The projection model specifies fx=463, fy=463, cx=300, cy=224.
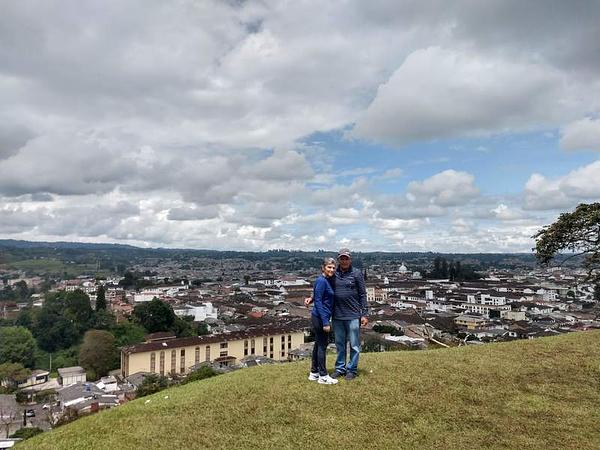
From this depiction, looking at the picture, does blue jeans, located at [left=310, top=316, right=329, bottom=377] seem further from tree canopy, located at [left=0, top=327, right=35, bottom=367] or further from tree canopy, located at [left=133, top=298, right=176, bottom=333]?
tree canopy, located at [left=133, top=298, right=176, bottom=333]

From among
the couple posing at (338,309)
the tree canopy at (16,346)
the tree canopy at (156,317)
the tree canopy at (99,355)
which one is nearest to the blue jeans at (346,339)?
the couple posing at (338,309)

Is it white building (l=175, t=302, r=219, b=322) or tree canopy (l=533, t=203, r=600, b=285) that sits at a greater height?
tree canopy (l=533, t=203, r=600, b=285)

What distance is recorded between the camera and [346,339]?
6.57 meters

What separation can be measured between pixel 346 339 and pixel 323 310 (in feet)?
2.20

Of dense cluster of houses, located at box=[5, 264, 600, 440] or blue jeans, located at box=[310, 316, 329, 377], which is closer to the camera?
blue jeans, located at box=[310, 316, 329, 377]

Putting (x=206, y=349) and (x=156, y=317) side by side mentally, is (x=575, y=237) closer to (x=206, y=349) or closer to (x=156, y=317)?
(x=206, y=349)

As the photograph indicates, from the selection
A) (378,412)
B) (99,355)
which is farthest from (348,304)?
(99,355)

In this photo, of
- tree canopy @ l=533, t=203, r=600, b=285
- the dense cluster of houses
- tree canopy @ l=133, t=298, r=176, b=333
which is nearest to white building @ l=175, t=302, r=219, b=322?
the dense cluster of houses

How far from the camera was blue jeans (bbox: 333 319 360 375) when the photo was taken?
21.1 feet

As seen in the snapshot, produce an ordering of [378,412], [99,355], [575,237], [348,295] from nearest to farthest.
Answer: [378,412], [348,295], [575,237], [99,355]

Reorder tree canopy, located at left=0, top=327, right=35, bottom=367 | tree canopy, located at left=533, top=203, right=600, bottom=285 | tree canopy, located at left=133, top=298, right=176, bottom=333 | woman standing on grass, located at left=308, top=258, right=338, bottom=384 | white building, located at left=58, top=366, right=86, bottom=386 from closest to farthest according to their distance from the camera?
woman standing on grass, located at left=308, top=258, right=338, bottom=384 < tree canopy, located at left=533, top=203, right=600, bottom=285 < white building, located at left=58, top=366, right=86, bottom=386 < tree canopy, located at left=0, top=327, right=35, bottom=367 < tree canopy, located at left=133, top=298, right=176, bottom=333

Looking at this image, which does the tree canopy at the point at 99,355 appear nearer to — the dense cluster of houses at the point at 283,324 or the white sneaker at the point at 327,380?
the dense cluster of houses at the point at 283,324

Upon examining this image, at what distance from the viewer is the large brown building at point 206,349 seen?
134 ft

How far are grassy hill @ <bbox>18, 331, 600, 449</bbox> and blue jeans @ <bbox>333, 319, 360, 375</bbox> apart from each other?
11.1 inches
